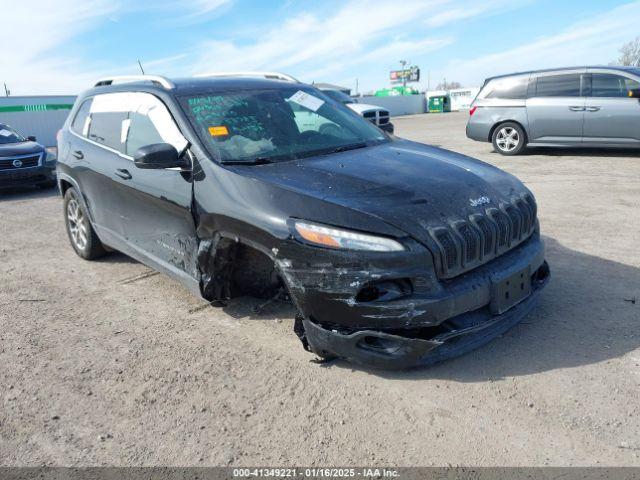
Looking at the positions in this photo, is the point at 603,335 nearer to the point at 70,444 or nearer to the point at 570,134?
the point at 70,444

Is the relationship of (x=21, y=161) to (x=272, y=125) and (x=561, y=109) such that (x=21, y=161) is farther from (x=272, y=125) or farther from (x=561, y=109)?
(x=561, y=109)

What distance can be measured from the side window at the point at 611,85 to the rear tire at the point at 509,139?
5.07ft

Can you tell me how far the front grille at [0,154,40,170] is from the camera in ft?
33.2

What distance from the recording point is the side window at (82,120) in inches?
201

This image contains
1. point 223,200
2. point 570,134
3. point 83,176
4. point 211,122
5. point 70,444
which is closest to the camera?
point 70,444

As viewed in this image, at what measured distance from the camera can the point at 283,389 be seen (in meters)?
2.96

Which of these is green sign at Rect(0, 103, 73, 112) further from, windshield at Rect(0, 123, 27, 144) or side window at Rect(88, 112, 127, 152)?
side window at Rect(88, 112, 127, 152)

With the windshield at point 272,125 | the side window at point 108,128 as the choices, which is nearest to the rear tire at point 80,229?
the side window at point 108,128

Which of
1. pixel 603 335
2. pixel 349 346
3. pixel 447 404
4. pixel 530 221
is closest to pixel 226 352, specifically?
pixel 349 346

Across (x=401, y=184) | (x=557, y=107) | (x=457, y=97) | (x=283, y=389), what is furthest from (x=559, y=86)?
(x=457, y=97)

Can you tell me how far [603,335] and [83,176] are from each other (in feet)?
14.6

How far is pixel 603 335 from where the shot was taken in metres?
3.35

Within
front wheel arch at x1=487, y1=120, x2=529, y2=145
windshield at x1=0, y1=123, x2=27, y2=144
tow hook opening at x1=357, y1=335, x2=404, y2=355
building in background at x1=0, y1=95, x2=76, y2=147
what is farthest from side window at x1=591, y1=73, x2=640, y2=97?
building in background at x1=0, y1=95, x2=76, y2=147

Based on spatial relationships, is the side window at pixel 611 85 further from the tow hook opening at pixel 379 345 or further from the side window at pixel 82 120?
the tow hook opening at pixel 379 345
